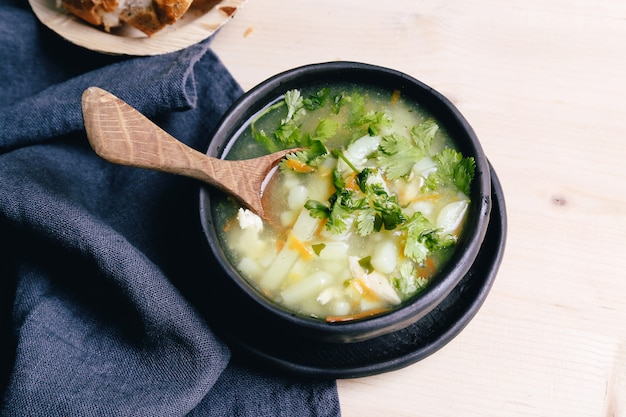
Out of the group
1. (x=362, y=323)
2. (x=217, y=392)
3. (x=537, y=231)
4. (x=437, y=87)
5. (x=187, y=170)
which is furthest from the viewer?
(x=437, y=87)

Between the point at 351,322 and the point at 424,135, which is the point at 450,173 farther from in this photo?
the point at 351,322

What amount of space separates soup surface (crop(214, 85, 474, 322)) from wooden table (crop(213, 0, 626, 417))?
0.85 feet

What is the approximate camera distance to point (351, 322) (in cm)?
157

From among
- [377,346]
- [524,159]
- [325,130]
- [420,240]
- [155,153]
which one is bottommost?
[377,346]

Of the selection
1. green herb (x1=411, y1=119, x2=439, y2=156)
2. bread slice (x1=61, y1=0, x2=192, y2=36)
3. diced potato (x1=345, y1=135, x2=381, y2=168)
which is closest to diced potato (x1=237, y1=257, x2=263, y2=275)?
diced potato (x1=345, y1=135, x2=381, y2=168)


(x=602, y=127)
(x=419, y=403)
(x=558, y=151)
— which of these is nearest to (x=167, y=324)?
(x=419, y=403)

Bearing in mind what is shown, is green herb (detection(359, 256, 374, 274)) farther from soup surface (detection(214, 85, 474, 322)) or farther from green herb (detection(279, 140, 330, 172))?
green herb (detection(279, 140, 330, 172))

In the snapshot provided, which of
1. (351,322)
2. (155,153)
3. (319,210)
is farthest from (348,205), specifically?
(155,153)

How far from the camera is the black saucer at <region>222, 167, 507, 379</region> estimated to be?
5.65ft

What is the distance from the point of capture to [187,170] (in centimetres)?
168

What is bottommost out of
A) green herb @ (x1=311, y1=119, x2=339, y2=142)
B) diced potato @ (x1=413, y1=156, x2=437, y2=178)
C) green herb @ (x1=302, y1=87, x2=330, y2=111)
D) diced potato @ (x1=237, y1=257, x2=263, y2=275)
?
diced potato @ (x1=237, y1=257, x2=263, y2=275)

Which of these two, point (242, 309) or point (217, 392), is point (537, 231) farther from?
point (217, 392)

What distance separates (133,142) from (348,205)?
50 cm

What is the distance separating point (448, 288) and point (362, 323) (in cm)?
21
